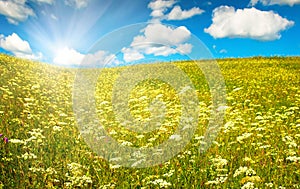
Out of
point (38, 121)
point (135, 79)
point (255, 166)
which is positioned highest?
point (135, 79)

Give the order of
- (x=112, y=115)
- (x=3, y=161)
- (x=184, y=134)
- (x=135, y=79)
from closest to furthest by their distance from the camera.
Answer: (x=3, y=161)
(x=184, y=134)
(x=112, y=115)
(x=135, y=79)

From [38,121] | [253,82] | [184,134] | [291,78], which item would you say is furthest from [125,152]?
[291,78]

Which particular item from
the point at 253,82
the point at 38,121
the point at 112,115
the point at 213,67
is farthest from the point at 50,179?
the point at 213,67

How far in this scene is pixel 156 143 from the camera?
313 inches

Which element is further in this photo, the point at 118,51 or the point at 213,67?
the point at 213,67

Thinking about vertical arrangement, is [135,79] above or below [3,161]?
above

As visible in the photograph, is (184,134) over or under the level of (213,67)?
under

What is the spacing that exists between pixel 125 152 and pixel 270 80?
43.0ft

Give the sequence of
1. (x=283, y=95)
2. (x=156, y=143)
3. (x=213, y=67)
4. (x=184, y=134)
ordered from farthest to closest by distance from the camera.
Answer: (x=213, y=67) → (x=283, y=95) → (x=184, y=134) → (x=156, y=143)

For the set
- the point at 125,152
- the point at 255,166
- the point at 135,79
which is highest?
the point at 135,79

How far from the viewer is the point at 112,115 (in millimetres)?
11227

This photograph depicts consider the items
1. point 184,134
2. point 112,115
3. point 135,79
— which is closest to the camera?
point 184,134

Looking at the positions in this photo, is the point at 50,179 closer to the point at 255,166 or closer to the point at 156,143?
the point at 156,143

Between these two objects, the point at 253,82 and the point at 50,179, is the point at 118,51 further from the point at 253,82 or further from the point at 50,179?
the point at 253,82
